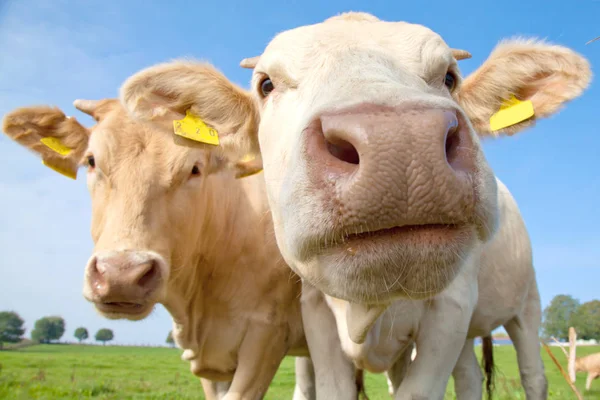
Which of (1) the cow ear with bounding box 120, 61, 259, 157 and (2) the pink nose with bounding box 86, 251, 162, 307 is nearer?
(2) the pink nose with bounding box 86, 251, 162, 307

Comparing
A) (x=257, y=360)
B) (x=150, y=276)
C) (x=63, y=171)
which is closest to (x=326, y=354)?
(x=257, y=360)

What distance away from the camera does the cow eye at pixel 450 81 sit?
10.3ft

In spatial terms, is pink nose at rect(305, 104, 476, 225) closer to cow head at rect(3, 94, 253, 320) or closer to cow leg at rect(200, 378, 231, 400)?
cow head at rect(3, 94, 253, 320)

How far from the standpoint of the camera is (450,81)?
10.4ft

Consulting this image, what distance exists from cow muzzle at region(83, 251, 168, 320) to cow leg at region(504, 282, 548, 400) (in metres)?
4.64

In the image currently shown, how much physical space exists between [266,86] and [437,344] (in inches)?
82.0

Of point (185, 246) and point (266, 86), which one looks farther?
point (185, 246)

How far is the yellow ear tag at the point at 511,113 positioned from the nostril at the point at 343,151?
221cm

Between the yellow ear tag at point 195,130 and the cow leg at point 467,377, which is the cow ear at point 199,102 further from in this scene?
the cow leg at point 467,377

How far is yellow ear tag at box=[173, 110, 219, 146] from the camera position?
3869 millimetres

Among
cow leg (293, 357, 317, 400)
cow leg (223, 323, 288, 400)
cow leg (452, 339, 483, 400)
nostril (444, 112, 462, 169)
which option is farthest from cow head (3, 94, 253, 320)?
cow leg (452, 339, 483, 400)

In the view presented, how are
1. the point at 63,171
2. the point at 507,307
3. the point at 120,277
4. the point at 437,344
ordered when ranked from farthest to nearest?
the point at 507,307 → the point at 63,171 → the point at 437,344 → the point at 120,277

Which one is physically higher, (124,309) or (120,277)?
(120,277)

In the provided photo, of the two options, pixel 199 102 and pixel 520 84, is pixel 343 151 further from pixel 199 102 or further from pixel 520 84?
pixel 520 84
